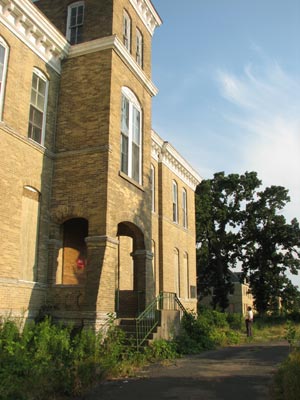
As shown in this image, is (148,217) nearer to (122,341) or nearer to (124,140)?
(124,140)

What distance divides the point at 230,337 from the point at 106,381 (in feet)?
37.9

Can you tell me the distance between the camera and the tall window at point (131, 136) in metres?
15.9

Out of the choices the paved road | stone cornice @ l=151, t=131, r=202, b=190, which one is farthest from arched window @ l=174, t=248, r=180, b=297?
the paved road

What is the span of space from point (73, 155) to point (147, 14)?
26.3ft

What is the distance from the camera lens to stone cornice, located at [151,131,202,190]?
80.3ft

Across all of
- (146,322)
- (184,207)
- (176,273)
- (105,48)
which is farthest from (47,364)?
Result: (184,207)

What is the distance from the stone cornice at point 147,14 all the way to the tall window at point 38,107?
5.48 metres

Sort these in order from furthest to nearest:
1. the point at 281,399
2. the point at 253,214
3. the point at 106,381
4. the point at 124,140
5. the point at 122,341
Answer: the point at 253,214, the point at 124,140, the point at 122,341, the point at 106,381, the point at 281,399

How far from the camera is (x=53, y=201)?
14.4 m

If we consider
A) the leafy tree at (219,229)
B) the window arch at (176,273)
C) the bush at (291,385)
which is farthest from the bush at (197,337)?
the leafy tree at (219,229)

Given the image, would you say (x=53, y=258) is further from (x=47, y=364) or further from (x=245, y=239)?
(x=245, y=239)

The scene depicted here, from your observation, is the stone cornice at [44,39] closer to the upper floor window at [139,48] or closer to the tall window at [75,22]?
the upper floor window at [139,48]

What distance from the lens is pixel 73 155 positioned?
1459 cm

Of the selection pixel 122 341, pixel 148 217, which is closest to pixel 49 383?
pixel 122 341
